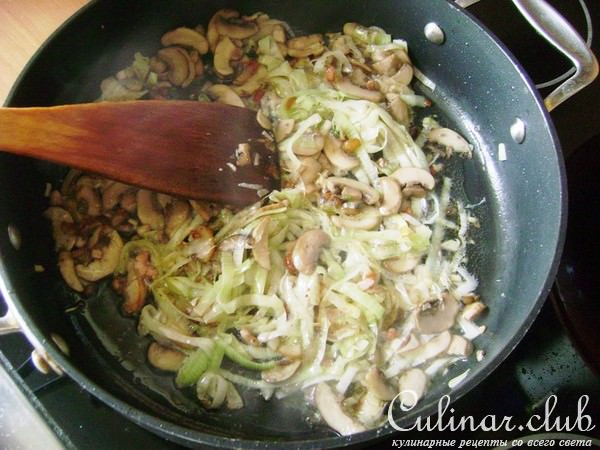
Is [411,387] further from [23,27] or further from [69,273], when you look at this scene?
[23,27]

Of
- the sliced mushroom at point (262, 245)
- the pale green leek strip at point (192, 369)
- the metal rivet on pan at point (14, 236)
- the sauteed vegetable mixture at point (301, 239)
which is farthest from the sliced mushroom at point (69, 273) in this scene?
the sliced mushroom at point (262, 245)

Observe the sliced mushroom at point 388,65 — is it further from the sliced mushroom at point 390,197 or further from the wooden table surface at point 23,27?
the wooden table surface at point 23,27

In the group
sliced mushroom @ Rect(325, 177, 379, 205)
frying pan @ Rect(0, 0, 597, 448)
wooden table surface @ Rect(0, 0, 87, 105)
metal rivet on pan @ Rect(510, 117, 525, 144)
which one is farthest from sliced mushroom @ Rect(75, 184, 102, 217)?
metal rivet on pan @ Rect(510, 117, 525, 144)

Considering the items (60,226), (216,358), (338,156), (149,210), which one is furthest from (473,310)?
(60,226)

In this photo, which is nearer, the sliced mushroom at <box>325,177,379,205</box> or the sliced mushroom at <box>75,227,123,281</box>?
the sliced mushroom at <box>75,227,123,281</box>

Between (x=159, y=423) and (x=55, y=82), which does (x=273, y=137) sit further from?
(x=159, y=423)

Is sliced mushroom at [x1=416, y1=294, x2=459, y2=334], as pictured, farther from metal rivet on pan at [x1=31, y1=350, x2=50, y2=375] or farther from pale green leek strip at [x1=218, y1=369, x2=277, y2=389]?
metal rivet on pan at [x1=31, y1=350, x2=50, y2=375]
